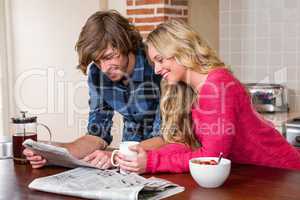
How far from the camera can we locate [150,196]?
1.54 metres

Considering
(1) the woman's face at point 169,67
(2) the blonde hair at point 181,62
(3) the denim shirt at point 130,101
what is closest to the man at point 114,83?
(3) the denim shirt at point 130,101

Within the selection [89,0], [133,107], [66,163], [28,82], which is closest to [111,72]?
[133,107]

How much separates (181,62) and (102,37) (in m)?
0.41

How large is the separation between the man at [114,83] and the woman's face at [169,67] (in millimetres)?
248

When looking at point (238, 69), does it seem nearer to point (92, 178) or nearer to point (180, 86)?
point (180, 86)

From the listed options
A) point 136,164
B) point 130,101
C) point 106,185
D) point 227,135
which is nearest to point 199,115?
point 227,135

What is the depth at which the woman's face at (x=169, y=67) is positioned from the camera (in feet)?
6.52

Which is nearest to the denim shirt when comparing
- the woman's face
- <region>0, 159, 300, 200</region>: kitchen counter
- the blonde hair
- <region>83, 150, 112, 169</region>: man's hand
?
the blonde hair

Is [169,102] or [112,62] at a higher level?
[112,62]

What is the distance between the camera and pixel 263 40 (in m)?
3.96

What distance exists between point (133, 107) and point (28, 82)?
7.12ft

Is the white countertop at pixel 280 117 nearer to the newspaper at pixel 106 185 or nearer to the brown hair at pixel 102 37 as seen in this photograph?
the brown hair at pixel 102 37

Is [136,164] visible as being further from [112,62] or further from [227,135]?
[112,62]

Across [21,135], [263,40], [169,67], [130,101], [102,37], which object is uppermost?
[263,40]
